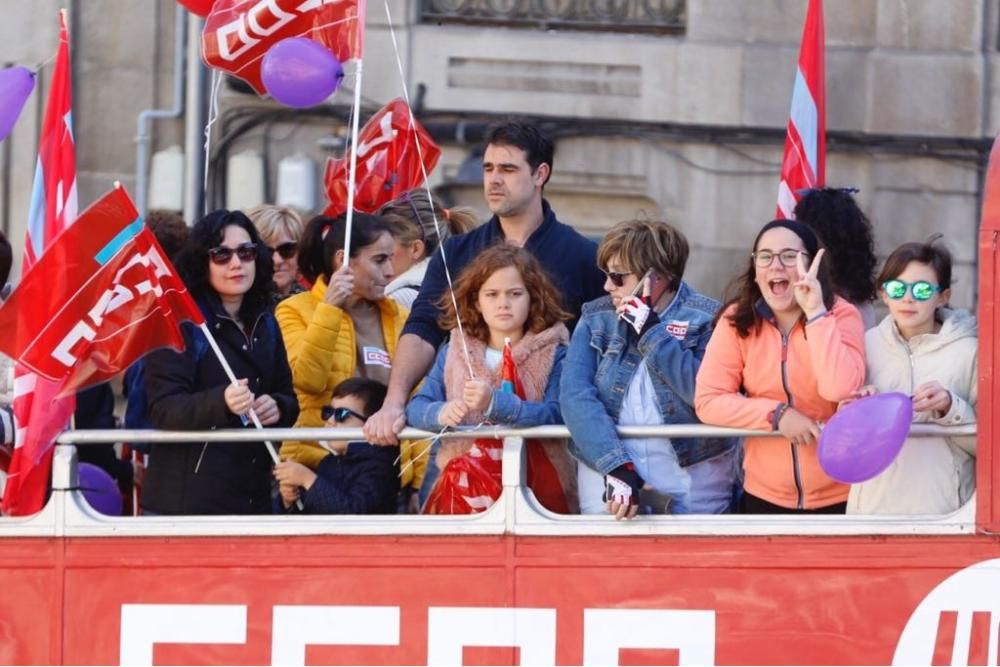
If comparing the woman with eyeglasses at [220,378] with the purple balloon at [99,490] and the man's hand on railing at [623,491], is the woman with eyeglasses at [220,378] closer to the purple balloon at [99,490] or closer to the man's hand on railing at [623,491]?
the purple balloon at [99,490]

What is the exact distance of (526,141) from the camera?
26.2 feet

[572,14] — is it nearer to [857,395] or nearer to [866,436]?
[857,395]

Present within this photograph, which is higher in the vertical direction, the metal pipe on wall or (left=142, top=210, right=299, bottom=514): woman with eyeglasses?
the metal pipe on wall

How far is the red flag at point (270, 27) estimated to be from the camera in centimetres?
837

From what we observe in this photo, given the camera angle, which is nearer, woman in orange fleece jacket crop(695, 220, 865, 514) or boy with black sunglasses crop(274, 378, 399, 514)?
woman in orange fleece jacket crop(695, 220, 865, 514)

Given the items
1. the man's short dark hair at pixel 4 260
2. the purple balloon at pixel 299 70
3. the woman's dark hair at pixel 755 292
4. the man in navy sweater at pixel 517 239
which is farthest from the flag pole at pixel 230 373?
the woman's dark hair at pixel 755 292

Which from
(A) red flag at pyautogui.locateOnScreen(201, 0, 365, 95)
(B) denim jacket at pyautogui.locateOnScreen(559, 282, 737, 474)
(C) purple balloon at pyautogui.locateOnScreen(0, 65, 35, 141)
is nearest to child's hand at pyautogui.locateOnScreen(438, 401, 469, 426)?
(B) denim jacket at pyautogui.locateOnScreen(559, 282, 737, 474)

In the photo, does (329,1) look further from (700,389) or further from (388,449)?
(700,389)

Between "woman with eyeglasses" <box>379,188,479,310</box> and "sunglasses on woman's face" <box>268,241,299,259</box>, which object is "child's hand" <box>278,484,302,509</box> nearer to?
"woman with eyeglasses" <box>379,188,479,310</box>

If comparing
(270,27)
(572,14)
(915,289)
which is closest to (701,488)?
(915,289)

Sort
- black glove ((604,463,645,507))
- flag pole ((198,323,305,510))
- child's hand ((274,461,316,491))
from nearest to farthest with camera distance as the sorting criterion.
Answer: black glove ((604,463,645,507)), flag pole ((198,323,305,510)), child's hand ((274,461,316,491))

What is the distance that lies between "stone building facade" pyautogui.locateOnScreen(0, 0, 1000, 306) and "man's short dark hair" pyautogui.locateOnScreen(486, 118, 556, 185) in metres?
6.29

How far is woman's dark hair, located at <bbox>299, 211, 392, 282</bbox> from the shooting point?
8484 millimetres

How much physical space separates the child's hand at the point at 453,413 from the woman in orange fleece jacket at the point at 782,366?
0.77 m
